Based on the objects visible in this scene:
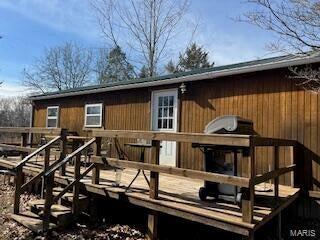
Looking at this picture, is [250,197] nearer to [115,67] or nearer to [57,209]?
[57,209]

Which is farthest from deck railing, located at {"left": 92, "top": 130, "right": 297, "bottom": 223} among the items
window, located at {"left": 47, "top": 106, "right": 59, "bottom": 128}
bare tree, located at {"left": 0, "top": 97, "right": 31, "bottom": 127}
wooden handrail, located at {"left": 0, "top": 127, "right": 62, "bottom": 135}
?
bare tree, located at {"left": 0, "top": 97, "right": 31, "bottom": 127}

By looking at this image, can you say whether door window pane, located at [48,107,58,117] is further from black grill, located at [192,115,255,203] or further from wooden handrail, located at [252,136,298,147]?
wooden handrail, located at [252,136,298,147]

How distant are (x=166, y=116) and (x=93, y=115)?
345 cm

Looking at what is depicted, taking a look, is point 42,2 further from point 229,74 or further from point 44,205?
point 44,205

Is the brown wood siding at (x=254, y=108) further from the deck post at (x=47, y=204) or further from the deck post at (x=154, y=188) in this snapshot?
the deck post at (x=47, y=204)

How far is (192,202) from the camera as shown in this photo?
5.05 metres

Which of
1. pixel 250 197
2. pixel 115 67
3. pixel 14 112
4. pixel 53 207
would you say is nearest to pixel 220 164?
pixel 250 197

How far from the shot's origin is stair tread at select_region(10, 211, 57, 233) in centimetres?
552

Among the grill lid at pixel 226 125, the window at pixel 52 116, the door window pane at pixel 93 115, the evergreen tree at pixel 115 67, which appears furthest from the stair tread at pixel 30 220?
the evergreen tree at pixel 115 67

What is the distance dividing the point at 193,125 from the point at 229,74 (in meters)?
1.62

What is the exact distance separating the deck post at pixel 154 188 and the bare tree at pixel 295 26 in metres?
2.85

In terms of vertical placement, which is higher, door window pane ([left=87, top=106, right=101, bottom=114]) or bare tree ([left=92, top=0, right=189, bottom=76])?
bare tree ([left=92, top=0, right=189, bottom=76])

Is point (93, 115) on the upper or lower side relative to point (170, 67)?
lower

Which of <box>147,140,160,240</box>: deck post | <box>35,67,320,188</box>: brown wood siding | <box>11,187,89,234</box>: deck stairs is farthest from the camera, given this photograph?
<box>35,67,320,188</box>: brown wood siding
